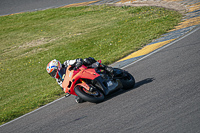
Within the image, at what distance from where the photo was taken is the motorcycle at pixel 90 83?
6513 mm

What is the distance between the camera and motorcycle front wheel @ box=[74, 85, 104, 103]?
6409 millimetres

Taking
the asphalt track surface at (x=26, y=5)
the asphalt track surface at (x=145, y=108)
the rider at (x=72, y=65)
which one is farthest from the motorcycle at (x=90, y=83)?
the asphalt track surface at (x=26, y=5)

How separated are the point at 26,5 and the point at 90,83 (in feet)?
62.5

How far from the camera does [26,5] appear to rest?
23984 millimetres

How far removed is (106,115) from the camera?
591 cm

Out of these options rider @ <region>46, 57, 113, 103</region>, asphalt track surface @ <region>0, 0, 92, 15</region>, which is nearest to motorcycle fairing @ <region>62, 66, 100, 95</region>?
rider @ <region>46, 57, 113, 103</region>

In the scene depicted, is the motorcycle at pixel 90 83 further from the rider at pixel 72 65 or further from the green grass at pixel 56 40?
the green grass at pixel 56 40

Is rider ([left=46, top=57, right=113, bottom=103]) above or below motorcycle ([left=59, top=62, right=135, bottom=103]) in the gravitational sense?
above

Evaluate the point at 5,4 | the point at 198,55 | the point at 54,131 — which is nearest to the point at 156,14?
the point at 198,55

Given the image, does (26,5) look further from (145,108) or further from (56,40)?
(145,108)

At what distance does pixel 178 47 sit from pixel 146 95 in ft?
13.2

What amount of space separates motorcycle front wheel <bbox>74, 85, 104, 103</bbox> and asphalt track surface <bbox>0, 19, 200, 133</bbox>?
18cm

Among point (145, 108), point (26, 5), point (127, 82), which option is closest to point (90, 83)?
point (127, 82)

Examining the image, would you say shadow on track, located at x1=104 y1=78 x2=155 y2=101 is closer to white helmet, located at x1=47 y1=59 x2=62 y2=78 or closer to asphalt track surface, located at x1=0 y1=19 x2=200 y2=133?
asphalt track surface, located at x1=0 y1=19 x2=200 y2=133
